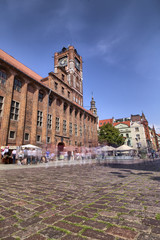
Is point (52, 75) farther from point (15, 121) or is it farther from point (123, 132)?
point (123, 132)

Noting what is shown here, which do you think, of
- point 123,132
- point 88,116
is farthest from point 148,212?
point 123,132

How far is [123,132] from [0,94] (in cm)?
5392

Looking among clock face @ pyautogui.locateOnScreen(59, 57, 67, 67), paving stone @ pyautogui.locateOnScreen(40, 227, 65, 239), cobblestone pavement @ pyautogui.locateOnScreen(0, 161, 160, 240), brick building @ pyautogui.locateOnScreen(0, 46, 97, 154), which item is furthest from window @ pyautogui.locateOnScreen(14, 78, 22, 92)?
clock face @ pyautogui.locateOnScreen(59, 57, 67, 67)

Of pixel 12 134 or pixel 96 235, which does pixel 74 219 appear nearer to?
pixel 96 235

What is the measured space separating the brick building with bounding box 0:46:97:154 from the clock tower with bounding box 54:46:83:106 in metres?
6.89

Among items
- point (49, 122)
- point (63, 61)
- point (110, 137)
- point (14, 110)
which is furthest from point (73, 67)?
point (14, 110)

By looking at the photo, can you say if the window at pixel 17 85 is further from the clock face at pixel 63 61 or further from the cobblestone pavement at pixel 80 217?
the clock face at pixel 63 61

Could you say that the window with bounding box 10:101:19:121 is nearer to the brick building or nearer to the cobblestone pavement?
the brick building

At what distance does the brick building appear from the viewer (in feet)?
55.4

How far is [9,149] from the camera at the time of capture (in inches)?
639

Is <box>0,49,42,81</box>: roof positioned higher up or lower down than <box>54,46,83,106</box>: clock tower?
lower down

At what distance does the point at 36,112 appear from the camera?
20.8m

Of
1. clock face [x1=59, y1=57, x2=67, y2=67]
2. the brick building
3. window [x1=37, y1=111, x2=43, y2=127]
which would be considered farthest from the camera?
clock face [x1=59, y1=57, x2=67, y2=67]

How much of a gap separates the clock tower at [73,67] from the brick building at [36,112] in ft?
22.6
